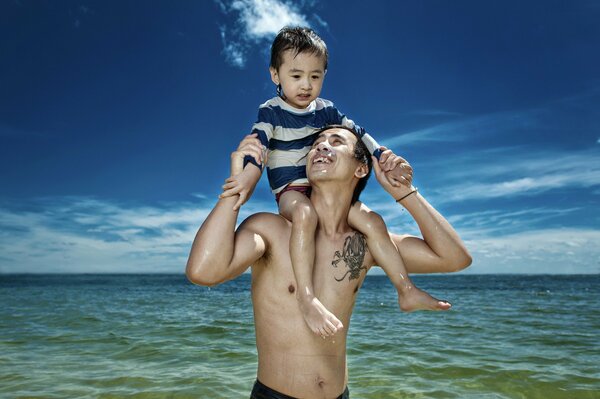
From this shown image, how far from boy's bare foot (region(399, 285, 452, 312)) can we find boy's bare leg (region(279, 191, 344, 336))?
18.5 inches

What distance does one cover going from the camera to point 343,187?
8.79 ft

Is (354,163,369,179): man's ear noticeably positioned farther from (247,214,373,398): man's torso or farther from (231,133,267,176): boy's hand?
(231,133,267,176): boy's hand

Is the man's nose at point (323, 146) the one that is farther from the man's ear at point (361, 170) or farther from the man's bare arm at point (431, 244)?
the man's bare arm at point (431, 244)

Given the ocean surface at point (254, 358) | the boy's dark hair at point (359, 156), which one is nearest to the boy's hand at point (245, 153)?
the boy's dark hair at point (359, 156)

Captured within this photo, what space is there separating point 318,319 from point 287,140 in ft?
3.65

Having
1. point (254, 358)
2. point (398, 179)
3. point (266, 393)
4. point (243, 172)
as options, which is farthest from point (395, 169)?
point (254, 358)

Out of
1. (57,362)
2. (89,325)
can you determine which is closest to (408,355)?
(57,362)

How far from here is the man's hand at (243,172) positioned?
92.7 inches

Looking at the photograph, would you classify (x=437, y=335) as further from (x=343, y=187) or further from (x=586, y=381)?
(x=343, y=187)

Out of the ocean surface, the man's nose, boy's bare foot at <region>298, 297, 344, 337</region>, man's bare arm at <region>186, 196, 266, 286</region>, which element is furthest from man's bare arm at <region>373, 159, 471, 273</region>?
the ocean surface

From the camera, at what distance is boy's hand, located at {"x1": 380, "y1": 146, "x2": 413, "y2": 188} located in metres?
2.75

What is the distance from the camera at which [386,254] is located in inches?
107

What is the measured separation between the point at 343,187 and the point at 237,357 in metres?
5.33

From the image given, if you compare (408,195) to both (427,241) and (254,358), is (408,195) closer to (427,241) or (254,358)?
(427,241)
